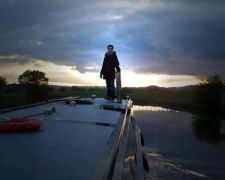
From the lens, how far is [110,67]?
468 inches

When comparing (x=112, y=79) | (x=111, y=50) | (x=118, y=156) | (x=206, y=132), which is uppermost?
(x=111, y=50)

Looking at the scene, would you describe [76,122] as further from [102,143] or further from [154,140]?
[154,140]

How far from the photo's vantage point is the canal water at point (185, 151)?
14227 mm

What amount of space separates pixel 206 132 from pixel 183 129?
5.32 feet

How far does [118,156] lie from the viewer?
12.3ft

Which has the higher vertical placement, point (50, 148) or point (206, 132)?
point (50, 148)

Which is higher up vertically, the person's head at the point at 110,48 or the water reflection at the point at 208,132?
the person's head at the point at 110,48

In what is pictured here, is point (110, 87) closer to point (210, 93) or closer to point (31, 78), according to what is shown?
point (210, 93)

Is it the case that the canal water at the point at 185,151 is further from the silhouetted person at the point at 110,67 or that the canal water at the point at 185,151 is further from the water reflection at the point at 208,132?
the silhouetted person at the point at 110,67

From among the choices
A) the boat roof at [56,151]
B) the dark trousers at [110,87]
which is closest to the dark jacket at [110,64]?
the dark trousers at [110,87]

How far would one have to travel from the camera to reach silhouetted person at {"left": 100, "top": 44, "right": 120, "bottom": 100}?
1181cm

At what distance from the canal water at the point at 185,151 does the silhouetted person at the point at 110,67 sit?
10.0ft

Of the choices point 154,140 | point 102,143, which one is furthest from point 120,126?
point 154,140

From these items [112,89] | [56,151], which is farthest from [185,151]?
[56,151]
